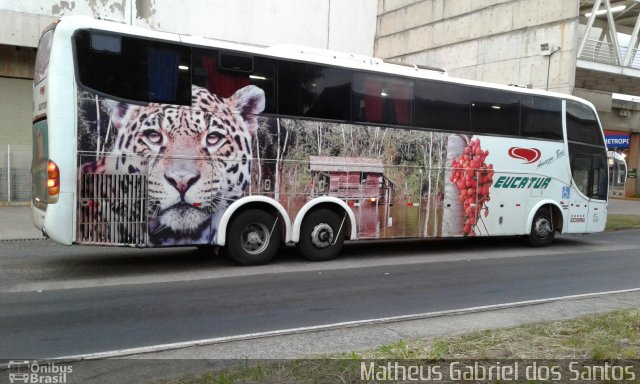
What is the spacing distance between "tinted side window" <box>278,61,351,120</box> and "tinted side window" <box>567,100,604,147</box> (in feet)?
21.5

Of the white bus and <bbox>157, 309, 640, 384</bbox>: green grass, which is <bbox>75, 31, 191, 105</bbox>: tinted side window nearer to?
the white bus

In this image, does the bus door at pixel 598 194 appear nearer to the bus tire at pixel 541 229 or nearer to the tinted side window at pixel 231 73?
the bus tire at pixel 541 229

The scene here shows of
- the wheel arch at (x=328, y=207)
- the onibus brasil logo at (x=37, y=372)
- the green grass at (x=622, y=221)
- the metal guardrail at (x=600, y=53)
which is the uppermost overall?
the metal guardrail at (x=600, y=53)

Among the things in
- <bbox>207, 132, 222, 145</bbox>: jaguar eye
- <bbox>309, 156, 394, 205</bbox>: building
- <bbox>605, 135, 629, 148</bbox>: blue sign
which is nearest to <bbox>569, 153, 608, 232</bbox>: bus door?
<bbox>309, 156, 394, 205</bbox>: building

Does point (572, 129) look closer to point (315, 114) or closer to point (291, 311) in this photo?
point (315, 114)

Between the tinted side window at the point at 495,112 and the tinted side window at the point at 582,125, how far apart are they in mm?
1897

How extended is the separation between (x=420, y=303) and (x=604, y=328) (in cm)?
236

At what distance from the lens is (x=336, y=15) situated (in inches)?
1009

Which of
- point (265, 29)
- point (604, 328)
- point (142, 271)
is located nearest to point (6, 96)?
point (265, 29)

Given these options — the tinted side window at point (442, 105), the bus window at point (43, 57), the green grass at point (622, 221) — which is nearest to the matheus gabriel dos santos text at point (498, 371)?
the bus window at point (43, 57)

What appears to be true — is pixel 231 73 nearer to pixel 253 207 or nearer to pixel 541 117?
pixel 253 207

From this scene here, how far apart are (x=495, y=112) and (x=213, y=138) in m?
6.70

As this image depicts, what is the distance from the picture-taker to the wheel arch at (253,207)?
8.98 m

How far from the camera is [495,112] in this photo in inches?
467
